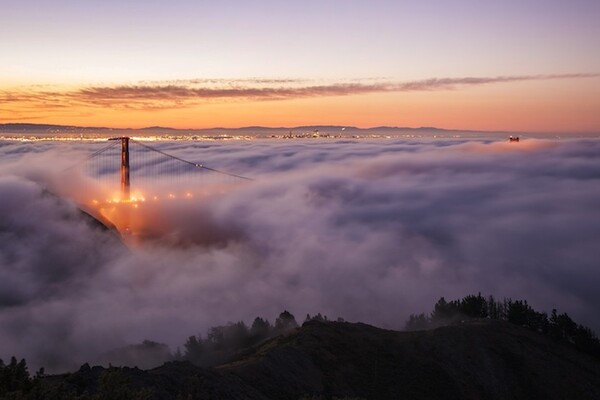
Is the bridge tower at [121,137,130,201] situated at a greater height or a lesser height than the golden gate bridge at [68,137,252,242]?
greater

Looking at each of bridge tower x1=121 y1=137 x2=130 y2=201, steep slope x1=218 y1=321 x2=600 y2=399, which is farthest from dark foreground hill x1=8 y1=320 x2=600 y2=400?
bridge tower x1=121 y1=137 x2=130 y2=201

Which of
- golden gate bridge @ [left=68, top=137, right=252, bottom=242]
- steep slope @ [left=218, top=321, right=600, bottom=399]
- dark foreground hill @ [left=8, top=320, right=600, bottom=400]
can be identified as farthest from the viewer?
golden gate bridge @ [left=68, top=137, right=252, bottom=242]

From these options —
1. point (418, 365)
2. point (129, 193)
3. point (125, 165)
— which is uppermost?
point (125, 165)

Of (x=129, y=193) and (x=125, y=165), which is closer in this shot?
(x=125, y=165)

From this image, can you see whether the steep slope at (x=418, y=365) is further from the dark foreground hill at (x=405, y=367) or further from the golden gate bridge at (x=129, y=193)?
the golden gate bridge at (x=129, y=193)

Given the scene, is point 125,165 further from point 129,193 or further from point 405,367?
point 405,367

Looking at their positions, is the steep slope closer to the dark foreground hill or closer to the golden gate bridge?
the dark foreground hill

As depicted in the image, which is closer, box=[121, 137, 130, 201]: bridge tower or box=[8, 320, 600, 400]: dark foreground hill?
box=[8, 320, 600, 400]: dark foreground hill

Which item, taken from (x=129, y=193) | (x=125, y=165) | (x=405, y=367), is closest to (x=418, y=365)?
(x=405, y=367)
